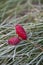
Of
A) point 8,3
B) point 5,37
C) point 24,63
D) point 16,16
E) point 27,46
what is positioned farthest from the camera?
point 8,3

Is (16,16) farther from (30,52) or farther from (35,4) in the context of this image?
(30,52)

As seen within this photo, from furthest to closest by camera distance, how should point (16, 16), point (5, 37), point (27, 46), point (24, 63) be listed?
point (16, 16), point (5, 37), point (27, 46), point (24, 63)

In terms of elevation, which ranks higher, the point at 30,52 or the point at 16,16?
the point at 16,16

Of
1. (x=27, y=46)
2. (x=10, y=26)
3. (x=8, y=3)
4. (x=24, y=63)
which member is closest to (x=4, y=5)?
(x=8, y=3)

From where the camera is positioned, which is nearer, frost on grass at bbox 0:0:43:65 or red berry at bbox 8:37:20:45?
red berry at bbox 8:37:20:45

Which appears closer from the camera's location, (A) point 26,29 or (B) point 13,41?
(B) point 13,41

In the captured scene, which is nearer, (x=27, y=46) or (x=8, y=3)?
(x=27, y=46)

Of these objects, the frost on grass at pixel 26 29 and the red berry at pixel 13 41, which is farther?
the frost on grass at pixel 26 29

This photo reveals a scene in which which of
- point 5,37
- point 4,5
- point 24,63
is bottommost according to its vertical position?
point 24,63
